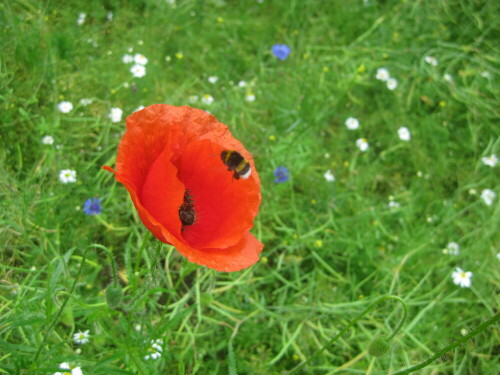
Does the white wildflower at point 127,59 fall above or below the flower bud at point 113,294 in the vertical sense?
below

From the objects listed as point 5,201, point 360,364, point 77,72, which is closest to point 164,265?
point 5,201

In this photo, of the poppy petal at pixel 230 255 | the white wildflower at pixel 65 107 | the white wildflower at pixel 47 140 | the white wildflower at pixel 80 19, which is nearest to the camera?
the poppy petal at pixel 230 255

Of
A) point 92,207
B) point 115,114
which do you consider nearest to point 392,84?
point 115,114

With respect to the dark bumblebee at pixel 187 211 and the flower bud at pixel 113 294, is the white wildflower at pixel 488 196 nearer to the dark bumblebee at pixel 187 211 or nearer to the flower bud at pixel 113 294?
the dark bumblebee at pixel 187 211

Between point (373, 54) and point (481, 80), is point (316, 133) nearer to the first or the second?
point (373, 54)

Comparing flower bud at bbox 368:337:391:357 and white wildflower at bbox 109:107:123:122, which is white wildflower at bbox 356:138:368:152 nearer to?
white wildflower at bbox 109:107:123:122

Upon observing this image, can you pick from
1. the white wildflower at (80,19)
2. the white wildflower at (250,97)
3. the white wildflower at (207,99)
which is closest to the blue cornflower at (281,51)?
the white wildflower at (250,97)

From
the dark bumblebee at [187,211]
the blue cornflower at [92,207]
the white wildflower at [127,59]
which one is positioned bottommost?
the blue cornflower at [92,207]

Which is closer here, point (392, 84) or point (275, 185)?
point (275, 185)

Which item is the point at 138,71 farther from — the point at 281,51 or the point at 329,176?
the point at 329,176
